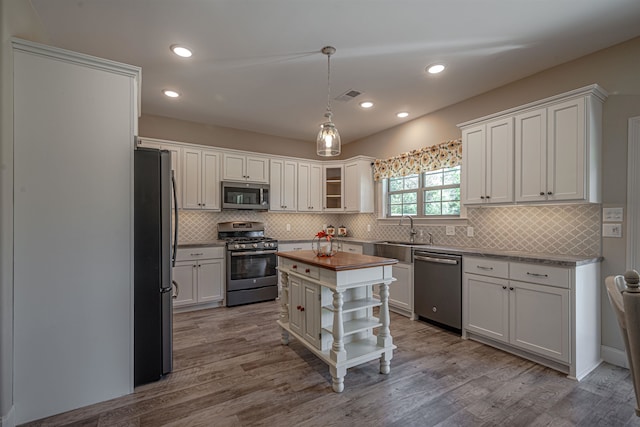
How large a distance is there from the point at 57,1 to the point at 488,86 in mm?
4054

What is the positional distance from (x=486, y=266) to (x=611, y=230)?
1.04 m

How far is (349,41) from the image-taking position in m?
2.59

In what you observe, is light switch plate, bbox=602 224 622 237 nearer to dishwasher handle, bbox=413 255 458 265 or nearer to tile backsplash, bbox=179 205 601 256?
tile backsplash, bbox=179 205 601 256

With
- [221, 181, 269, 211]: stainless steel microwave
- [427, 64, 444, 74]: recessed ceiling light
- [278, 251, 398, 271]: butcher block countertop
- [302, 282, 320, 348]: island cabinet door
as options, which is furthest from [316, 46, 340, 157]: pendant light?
[221, 181, 269, 211]: stainless steel microwave

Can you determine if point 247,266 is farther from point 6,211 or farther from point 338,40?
point 338,40

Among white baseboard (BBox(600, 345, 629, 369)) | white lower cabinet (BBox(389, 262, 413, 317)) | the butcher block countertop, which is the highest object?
the butcher block countertop

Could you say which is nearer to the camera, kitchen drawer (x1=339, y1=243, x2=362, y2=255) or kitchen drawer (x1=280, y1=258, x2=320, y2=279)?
kitchen drawer (x1=280, y1=258, x2=320, y2=279)

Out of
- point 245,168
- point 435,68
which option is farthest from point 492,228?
point 245,168

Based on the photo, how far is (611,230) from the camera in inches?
102

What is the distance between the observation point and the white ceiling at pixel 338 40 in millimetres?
2176

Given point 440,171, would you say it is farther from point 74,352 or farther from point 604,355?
point 74,352

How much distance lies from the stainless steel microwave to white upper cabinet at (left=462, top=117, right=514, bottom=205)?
3003 mm

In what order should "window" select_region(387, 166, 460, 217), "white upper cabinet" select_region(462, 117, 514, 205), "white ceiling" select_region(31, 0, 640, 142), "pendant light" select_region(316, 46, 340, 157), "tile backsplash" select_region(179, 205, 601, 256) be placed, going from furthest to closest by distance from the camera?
"window" select_region(387, 166, 460, 217) < "white upper cabinet" select_region(462, 117, 514, 205) < "tile backsplash" select_region(179, 205, 601, 256) < "pendant light" select_region(316, 46, 340, 157) < "white ceiling" select_region(31, 0, 640, 142)

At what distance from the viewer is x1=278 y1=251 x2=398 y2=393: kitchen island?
2.23 m
